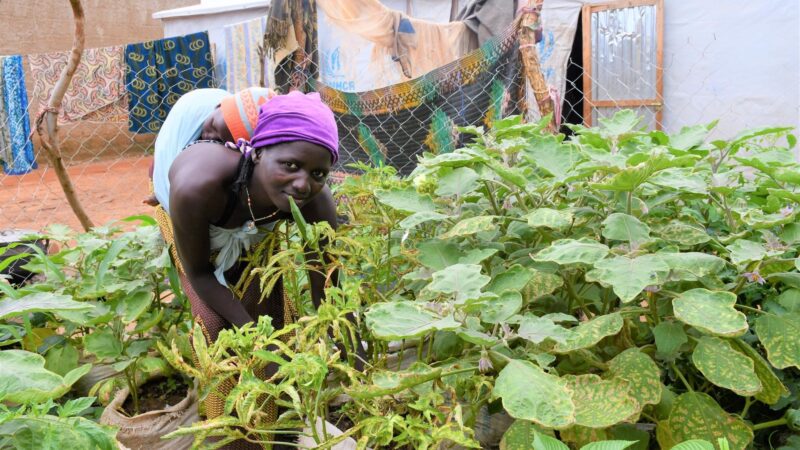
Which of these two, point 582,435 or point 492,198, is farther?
point 492,198

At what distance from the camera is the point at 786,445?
1016 millimetres

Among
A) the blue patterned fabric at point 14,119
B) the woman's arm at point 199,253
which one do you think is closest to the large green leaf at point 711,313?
the woman's arm at point 199,253

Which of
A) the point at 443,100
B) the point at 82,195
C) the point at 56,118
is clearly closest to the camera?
the point at 56,118

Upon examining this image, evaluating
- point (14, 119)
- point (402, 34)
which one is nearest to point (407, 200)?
point (402, 34)

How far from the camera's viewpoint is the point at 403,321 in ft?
2.71

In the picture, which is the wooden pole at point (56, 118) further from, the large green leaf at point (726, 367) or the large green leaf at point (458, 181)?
the large green leaf at point (726, 367)

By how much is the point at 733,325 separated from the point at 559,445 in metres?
0.27

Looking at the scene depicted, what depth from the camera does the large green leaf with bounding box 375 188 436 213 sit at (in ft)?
3.84

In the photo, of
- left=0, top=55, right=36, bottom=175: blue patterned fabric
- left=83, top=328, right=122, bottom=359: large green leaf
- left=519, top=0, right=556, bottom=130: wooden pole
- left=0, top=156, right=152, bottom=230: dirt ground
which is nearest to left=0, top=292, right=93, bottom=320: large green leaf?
left=83, top=328, right=122, bottom=359: large green leaf

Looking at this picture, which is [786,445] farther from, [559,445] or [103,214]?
[103,214]

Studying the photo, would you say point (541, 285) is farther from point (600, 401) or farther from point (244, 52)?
point (244, 52)

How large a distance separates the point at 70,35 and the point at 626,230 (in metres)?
13.8

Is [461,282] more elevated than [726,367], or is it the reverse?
[461,282]

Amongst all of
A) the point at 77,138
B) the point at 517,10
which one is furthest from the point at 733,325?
the point at 77,138
